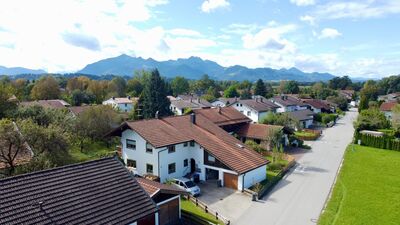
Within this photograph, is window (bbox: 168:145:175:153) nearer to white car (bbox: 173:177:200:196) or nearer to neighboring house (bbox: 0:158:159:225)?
white car (bbox: 173:177:200:196)

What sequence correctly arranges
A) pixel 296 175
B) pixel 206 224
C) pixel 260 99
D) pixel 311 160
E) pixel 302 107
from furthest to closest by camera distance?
pixel 302 107
pixel 260 99
pixel 311 160
pixel 296 175
pixel 206 224

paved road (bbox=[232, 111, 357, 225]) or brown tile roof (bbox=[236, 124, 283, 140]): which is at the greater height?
brown tile roof (bbox=[236, 124, 283, 140])

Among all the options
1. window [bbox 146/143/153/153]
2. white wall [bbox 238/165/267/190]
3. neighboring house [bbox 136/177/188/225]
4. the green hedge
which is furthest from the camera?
→ the green hedge

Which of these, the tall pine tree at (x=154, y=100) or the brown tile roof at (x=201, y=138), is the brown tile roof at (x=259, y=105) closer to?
the tall pine tree at (x=154, y=100)

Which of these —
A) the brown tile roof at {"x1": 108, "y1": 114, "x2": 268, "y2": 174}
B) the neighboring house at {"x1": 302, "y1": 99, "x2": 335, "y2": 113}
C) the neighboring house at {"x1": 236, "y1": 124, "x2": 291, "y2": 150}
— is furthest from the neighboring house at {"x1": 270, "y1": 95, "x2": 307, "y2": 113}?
the brown tile roof at {"x1": 108, "y1": 114, "x2": 268, "y2": 174}

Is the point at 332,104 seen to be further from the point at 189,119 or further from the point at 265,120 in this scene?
the point at 189,119

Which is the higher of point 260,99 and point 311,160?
point 260,99

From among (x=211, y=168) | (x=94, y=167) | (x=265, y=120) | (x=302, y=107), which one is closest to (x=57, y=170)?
(x=94, y=167)
